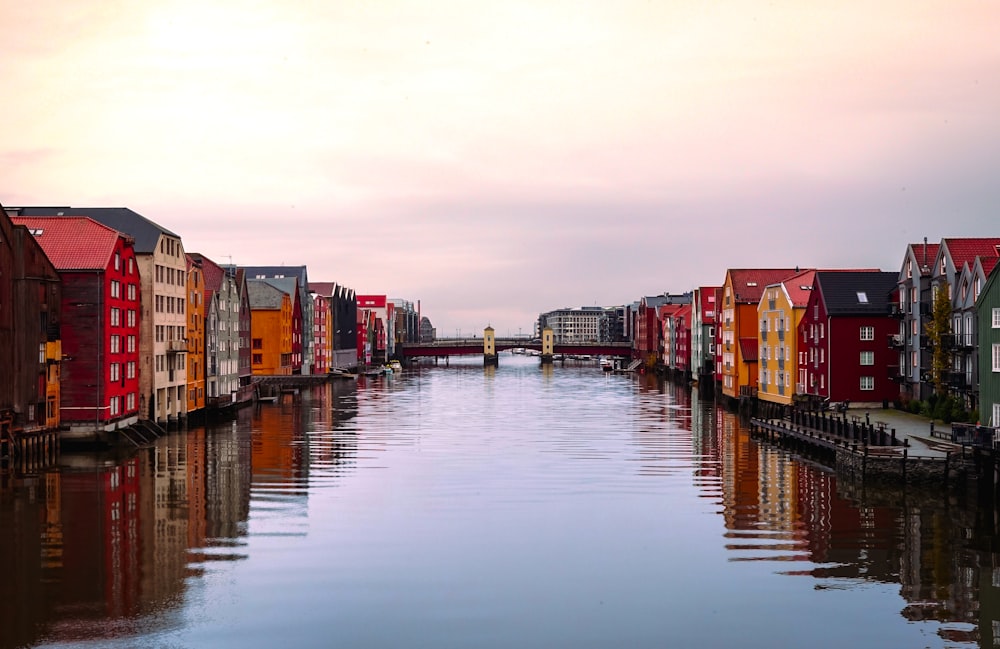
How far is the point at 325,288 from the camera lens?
19538cm

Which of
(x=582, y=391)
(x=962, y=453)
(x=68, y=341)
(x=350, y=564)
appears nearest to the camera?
(x=350, y=564)

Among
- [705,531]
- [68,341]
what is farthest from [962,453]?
[68,341]

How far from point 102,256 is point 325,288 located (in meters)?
128

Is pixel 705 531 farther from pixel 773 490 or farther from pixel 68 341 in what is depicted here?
pixel 68 341

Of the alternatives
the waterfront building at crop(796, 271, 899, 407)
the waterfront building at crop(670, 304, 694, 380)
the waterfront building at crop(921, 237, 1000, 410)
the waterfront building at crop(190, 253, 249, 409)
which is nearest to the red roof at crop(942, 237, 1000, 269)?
the waterfront building at crop(921, 237, 1000, 410)

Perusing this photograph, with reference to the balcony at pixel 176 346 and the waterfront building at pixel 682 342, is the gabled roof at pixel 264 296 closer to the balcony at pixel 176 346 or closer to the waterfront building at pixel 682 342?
the balcony at pixel 176 346

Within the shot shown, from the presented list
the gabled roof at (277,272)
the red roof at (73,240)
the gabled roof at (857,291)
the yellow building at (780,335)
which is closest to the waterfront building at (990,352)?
the gabled roof at (857,291)

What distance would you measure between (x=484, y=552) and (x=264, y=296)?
111 metres

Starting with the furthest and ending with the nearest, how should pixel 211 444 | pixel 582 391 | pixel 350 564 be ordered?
pixel 582 391 → pixel 211 444 → pixel 350 564

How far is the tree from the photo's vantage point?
7194 centimetres

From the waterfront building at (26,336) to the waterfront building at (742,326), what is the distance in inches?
2550

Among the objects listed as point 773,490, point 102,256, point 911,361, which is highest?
point 102,256

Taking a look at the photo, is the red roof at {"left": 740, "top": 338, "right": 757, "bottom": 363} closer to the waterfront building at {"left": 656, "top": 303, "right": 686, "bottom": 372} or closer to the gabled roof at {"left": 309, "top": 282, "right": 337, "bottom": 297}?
the waterfront building at {"left": 656, "top": 303, "right": 686, "bottom": 372}

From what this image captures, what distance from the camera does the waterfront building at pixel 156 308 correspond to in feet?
254
